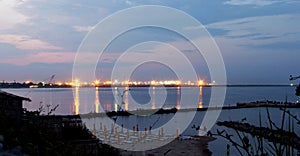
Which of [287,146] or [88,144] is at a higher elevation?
[287,146]

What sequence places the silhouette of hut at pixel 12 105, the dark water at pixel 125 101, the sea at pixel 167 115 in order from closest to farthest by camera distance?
the silhouette of hut at pixel 12 105 → the sea at pixel 167 115 → the dark water at pixel 125 101

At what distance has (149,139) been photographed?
626 inches

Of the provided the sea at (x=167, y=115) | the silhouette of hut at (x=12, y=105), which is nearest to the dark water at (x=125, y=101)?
the sea at (x=167, y=115)

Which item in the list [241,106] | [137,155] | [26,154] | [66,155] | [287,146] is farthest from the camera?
[241,106]

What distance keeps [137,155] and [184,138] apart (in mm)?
7264

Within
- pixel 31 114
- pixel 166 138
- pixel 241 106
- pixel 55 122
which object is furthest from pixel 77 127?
pixel 241 106

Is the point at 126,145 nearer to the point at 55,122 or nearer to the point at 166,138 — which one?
the point at 166,138

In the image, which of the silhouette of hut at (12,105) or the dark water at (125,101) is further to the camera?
the dark water at (125,101)

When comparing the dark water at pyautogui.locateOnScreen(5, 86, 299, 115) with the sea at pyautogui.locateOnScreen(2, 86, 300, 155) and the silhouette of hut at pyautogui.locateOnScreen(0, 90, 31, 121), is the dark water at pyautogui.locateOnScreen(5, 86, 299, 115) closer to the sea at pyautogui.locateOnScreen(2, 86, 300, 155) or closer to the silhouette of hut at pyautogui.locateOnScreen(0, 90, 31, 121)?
the sea at pyautogui.locateOnScreen(2, 86, 300, 155)

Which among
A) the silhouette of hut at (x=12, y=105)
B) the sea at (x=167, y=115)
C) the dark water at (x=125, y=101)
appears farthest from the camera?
the dark water at (x=125, y=101)

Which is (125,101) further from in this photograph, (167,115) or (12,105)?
(12,105)

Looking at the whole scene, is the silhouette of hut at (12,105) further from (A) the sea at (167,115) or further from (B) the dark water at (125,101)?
(B) the dark water at (125,101)

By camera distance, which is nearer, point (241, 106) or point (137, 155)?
point (137, 155)

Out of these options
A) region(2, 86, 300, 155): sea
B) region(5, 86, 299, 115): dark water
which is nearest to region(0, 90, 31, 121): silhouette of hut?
region(2, 86, 300, 155): sea
